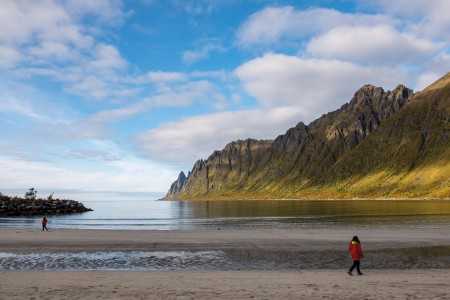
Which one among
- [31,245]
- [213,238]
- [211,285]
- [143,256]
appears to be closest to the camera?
[211,285]

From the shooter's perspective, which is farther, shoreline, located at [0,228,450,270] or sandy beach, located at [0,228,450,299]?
shoreline, located at [0,228,450,270]

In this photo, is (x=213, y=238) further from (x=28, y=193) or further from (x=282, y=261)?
(x=28, y=193)

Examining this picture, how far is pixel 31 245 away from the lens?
1622 inches

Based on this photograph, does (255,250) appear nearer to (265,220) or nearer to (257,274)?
(257,274)

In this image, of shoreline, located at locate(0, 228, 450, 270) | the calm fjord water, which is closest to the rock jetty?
the calm fjord water

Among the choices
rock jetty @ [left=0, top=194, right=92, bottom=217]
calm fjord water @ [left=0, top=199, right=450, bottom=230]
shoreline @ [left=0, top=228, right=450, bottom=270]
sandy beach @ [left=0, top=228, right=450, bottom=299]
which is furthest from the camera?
rock jetty @ [left=0, top=194, right=92, bottom=217]

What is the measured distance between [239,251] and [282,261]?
250 inches

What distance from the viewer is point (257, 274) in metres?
24.3

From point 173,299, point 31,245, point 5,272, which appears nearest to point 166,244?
point 31,245

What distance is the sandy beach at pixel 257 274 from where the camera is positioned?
18688 millimetres

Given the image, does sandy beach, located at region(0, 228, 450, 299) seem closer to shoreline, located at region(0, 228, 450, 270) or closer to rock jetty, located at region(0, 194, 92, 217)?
shoreline, located at region(0, 228, 450, 270)

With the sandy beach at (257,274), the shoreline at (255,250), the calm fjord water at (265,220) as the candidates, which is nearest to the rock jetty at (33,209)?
the calm fjord water at (265,220)

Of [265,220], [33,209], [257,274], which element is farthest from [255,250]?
[33,209]

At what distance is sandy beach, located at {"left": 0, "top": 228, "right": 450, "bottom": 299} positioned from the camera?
18.7 m
